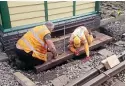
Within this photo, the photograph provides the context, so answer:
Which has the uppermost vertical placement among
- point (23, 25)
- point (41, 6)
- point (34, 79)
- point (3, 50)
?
point (41, 6)

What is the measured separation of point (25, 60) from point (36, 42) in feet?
2.42

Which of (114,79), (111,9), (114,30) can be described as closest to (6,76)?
(114,79)

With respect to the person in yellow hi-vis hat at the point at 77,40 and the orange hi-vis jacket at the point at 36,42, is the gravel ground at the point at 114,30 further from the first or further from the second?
the orange hi-vis jacket at the point at 36,42

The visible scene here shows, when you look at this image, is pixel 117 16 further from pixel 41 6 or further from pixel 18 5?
pixel 18 5

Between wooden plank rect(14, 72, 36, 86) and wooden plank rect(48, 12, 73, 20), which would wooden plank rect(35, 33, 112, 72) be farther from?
wooden plank rect(48, 12, 73, 20)

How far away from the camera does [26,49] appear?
19.7 feet

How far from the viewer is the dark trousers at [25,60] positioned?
6.13 metres

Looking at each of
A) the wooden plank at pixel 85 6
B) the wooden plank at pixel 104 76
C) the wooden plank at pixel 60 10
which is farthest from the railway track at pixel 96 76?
the wooden plank at pixel 85 6

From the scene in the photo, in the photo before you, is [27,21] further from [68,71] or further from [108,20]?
[108,20]

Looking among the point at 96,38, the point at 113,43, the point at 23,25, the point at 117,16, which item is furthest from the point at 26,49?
the point at 117,16

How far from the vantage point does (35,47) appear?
19.7 feet

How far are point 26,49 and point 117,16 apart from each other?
595cm

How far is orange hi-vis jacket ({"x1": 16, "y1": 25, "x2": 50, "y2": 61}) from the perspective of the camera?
5.83 m

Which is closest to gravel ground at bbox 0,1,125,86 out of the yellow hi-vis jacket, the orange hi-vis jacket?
the yellow hi-vis jacket
